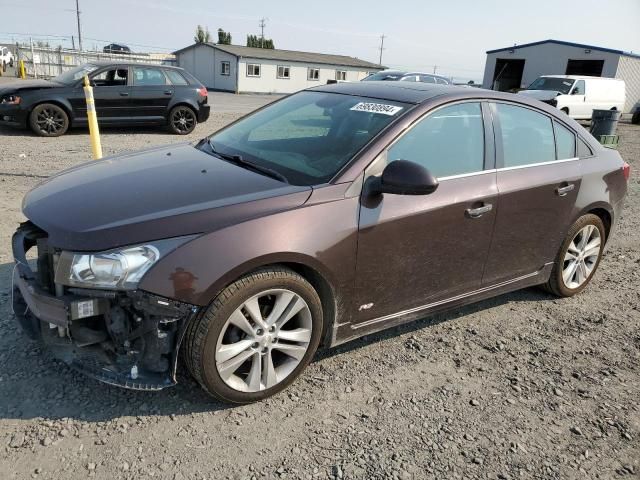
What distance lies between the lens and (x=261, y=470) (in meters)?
2.38

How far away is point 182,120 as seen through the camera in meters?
12.0

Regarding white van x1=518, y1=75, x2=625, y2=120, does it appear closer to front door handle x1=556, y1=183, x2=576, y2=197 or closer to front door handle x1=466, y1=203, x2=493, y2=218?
front door handle x1=556, y1=183, x2=576, y2=197

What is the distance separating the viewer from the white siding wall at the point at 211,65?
4131 centimetres

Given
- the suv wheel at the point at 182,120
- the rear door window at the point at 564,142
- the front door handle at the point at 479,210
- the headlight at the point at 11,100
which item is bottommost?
the suv wheel at the point at 182,120

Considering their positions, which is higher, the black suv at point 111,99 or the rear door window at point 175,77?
the rear door window at point 175,77

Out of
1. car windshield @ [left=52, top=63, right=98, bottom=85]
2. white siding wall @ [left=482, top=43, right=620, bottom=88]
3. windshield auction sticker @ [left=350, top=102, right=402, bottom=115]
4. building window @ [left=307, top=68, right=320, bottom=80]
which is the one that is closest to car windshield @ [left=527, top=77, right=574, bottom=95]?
white siding wall @ [left=482, top=43, right=620, bottom=88]

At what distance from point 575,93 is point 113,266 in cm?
2093

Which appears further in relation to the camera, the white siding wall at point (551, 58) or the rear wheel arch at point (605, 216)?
the white siding wall at point (551, 58)

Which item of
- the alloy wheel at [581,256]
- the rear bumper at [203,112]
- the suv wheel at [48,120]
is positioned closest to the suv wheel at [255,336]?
the alloy wheel at [581,256]

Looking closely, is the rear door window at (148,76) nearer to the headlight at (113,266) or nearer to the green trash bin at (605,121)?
the headlight at (113,266)

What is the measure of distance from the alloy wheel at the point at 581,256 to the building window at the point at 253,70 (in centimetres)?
3997

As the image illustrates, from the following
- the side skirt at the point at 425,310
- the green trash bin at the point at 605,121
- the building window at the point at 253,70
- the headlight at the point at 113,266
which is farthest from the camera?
the building window at the point at 253,70

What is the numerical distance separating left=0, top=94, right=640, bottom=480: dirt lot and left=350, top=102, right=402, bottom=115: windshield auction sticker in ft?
5.02

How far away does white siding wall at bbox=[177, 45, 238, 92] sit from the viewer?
4131 cm
